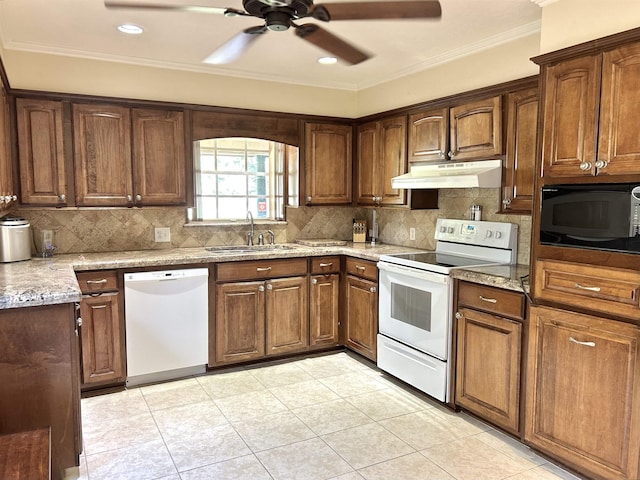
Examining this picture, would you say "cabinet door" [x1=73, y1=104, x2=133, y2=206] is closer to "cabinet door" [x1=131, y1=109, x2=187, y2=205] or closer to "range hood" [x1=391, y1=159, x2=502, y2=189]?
"cabinet door" [x1=131, y1=109, x2=187, y2=205]

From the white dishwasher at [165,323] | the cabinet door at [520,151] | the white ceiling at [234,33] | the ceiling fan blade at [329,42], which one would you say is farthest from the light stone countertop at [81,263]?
the ceiling fan blade at [329,42]

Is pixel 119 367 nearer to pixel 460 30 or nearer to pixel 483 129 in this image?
Result: pixel 483 129

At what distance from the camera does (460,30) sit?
312 cm

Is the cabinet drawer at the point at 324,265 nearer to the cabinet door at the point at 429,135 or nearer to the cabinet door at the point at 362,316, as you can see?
the cabinet door at the point at 362,316

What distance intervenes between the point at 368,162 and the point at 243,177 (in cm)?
119

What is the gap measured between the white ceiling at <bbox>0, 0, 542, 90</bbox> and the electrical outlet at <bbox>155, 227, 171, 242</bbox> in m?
1.35

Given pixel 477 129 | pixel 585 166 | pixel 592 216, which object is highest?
pixel 477 129

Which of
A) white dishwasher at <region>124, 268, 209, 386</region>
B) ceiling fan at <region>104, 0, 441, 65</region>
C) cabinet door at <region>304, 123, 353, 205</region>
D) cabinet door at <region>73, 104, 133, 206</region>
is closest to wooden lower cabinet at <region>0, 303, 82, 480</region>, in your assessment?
white dishwasher at <region>124, 268, 209, 386</region>

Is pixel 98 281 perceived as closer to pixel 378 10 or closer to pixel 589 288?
pixel 378 10

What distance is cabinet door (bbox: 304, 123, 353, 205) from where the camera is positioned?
4445mm

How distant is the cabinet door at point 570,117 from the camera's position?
225 cm

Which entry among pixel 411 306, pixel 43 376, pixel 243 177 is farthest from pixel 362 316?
pixel 43 376

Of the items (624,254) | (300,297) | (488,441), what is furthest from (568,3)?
(300,297)

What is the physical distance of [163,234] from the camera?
4074 mm
